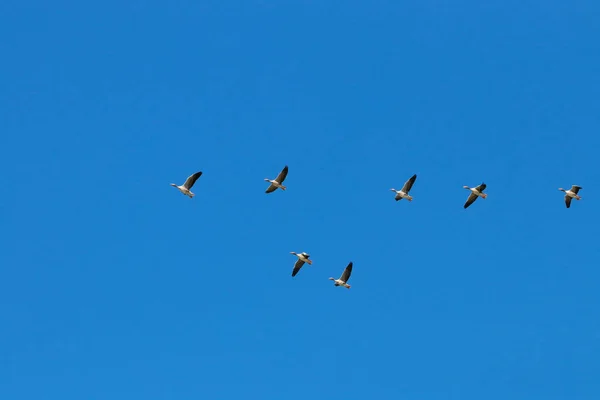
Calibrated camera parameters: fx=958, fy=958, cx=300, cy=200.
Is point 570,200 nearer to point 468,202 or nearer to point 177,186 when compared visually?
point 468,202

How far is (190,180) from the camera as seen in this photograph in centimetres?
7419

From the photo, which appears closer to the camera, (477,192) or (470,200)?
(477,192)

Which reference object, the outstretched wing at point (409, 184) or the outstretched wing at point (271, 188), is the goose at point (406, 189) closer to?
the outstretched wing at point (409, 184)

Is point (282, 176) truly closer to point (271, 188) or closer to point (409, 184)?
point (271, 188)

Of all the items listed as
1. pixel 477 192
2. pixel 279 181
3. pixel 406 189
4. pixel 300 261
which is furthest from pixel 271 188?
pixel 477 192

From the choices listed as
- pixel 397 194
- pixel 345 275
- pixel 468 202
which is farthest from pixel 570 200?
pixel 345 275

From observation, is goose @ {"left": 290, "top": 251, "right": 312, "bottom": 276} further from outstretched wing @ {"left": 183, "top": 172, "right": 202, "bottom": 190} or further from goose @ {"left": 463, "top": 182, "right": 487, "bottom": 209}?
goose @ {"left": 463, "top": 182, "right": 487, "bottom": 209}

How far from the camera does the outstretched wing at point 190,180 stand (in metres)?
74.0

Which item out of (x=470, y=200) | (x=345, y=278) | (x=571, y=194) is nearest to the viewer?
(x=345, y=278)

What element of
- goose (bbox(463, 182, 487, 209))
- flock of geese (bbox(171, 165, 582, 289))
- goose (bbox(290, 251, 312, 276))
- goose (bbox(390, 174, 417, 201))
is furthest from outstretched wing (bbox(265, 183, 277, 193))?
goose (bbox(463, 182, 487, 209))

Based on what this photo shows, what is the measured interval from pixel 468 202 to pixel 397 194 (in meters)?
6.01

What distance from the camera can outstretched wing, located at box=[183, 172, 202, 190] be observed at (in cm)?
7400

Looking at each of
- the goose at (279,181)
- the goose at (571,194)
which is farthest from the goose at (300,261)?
the goose at (571,194)

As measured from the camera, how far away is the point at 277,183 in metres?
75.0
